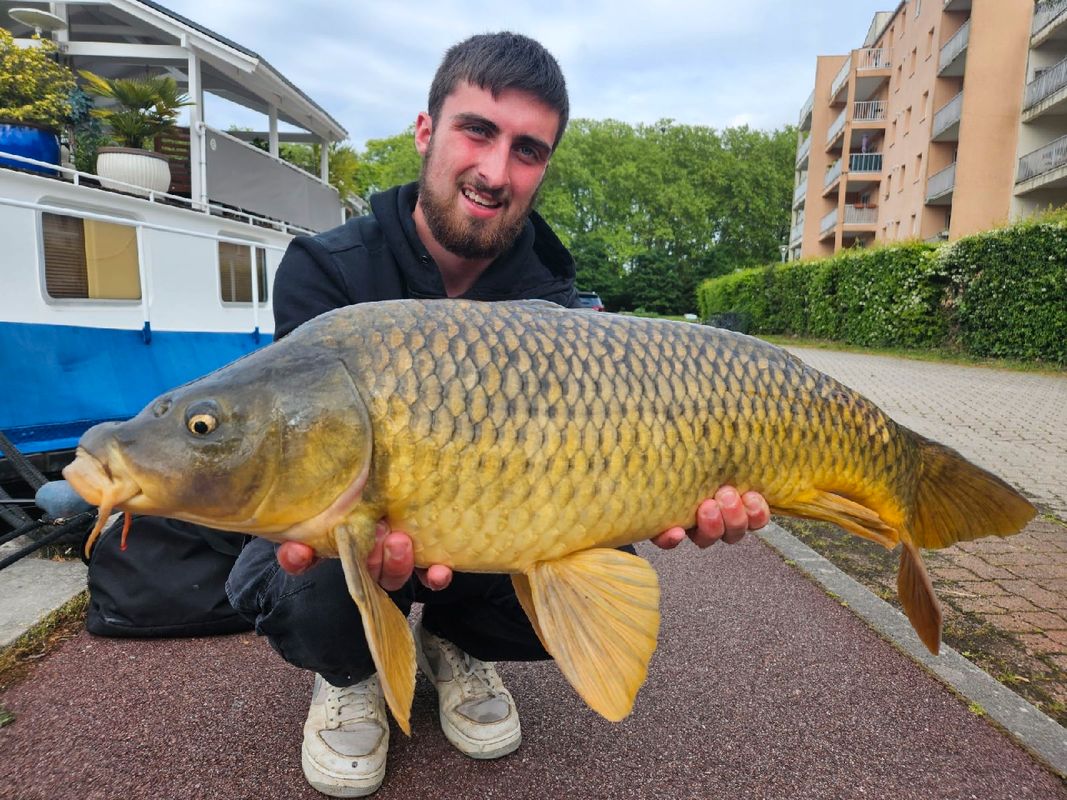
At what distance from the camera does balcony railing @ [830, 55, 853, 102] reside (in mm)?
32550

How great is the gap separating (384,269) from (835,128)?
38.1 metres

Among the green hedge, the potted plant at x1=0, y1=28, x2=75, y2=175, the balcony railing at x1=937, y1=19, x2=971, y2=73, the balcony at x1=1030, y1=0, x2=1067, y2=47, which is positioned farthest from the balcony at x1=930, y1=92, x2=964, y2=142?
the potted plant at x1=0, y1=28, x2=75, y2=175

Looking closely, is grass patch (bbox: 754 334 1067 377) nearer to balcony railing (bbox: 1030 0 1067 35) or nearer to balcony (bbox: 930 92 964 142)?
balcony (bbox: 930 92 964 142)

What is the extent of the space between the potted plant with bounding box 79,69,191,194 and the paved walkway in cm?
636

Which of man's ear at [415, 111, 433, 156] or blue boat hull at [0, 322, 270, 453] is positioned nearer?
man's ear at [415, 111, 433, 156]

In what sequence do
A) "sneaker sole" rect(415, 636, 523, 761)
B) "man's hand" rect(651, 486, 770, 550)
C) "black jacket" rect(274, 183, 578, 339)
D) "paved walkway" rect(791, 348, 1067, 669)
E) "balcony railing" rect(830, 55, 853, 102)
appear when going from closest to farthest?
"man's hand" rect(651, 486, 770, 550)
"sneaker sole" rect(415, 636, 523, 761)
"black jacket" rect(274, 183, 578, 339)
"paved walkway" rect(791, 348, 1067, 669)
"balcony railing" rect(830, 55, 853, 102)

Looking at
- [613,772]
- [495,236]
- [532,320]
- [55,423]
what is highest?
[495,236]

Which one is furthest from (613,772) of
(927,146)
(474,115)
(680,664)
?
(927,146)

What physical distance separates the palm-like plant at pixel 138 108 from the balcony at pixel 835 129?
3274 cm

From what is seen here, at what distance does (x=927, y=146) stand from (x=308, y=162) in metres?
20.6

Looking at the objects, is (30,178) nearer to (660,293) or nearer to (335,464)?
(335,464)

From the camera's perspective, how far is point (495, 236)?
2270mm

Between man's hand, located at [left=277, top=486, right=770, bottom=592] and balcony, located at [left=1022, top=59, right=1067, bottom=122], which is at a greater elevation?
balcony, located at [left=1022, top=59, right=1067, bottom=122]

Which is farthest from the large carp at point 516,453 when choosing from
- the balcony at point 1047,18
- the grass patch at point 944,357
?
the balcony at point 1047,18
